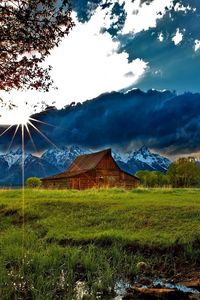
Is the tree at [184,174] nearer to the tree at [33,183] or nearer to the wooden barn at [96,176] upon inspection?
the tree at [33,183]

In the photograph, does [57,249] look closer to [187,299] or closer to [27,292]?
[27,292]

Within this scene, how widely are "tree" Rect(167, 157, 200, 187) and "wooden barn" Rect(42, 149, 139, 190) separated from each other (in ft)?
162

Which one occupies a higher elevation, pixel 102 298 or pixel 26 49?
pixel 26 49

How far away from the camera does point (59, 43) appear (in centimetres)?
1264

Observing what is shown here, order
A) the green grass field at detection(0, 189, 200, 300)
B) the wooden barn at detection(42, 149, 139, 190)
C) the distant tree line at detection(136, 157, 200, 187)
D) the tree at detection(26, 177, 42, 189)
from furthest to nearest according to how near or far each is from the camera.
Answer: the distant tree line at detection(136, 157, 200, 187) < the tree at detection(26, 177, 42, 189) < the wooden barn at detection(42, 149, 139, 190) < the green grass field at detection(0, 189, 200, 300)

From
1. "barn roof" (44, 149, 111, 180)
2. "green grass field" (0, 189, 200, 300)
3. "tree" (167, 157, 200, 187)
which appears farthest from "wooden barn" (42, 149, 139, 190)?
"tree" (167, 157, 200, 187)

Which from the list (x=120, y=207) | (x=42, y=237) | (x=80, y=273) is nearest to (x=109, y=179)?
(x=120, y=207)

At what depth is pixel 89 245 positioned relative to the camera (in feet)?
40.5

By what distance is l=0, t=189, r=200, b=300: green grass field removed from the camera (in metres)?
8.73

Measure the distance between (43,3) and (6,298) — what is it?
829 centimetres

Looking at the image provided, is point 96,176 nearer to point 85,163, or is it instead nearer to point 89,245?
point 85,163

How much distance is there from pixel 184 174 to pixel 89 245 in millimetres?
109867

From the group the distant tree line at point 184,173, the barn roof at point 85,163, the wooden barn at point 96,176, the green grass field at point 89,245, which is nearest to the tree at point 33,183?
the wooden barn at point 96,176

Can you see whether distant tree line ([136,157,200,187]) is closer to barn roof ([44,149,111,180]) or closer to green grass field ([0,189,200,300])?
barn roof ([44,149,111,180])
